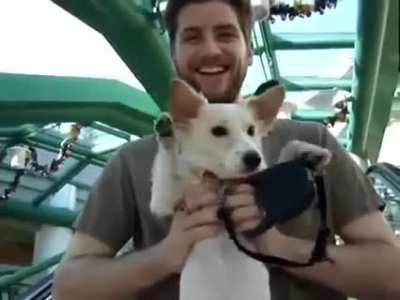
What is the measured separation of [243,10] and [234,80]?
144 mm

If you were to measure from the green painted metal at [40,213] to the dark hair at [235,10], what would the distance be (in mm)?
6993

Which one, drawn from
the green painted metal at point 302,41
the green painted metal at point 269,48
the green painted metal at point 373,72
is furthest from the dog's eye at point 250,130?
the green painted metal at point 302,41

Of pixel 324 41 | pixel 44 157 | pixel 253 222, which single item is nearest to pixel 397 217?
pixel 324 41

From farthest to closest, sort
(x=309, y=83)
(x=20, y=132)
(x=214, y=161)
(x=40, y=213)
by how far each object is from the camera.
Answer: (x=40, y=213)
(x=20, y=132)
(x=309, y=83)
(x=214, y=161)

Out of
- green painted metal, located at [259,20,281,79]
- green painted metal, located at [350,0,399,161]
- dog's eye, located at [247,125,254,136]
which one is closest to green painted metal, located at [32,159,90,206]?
green painted metal, located at [259,20,281,79]

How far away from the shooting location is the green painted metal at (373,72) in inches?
122

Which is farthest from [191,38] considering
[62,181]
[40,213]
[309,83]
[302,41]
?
[40,213]

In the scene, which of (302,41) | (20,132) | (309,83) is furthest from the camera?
(20,132)

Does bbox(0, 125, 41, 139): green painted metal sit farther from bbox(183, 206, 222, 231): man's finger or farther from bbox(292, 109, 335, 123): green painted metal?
bbox(183, 206, 222, 231): man's finger

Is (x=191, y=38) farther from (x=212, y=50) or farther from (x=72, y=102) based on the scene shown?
(x=72, y=102)

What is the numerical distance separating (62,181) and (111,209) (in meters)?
6.94

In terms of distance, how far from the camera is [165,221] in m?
1.30

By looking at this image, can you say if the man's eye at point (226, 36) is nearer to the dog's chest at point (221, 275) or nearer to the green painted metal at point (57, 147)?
the dog's chest at point (221, 275)

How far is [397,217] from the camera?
10.5 ft
